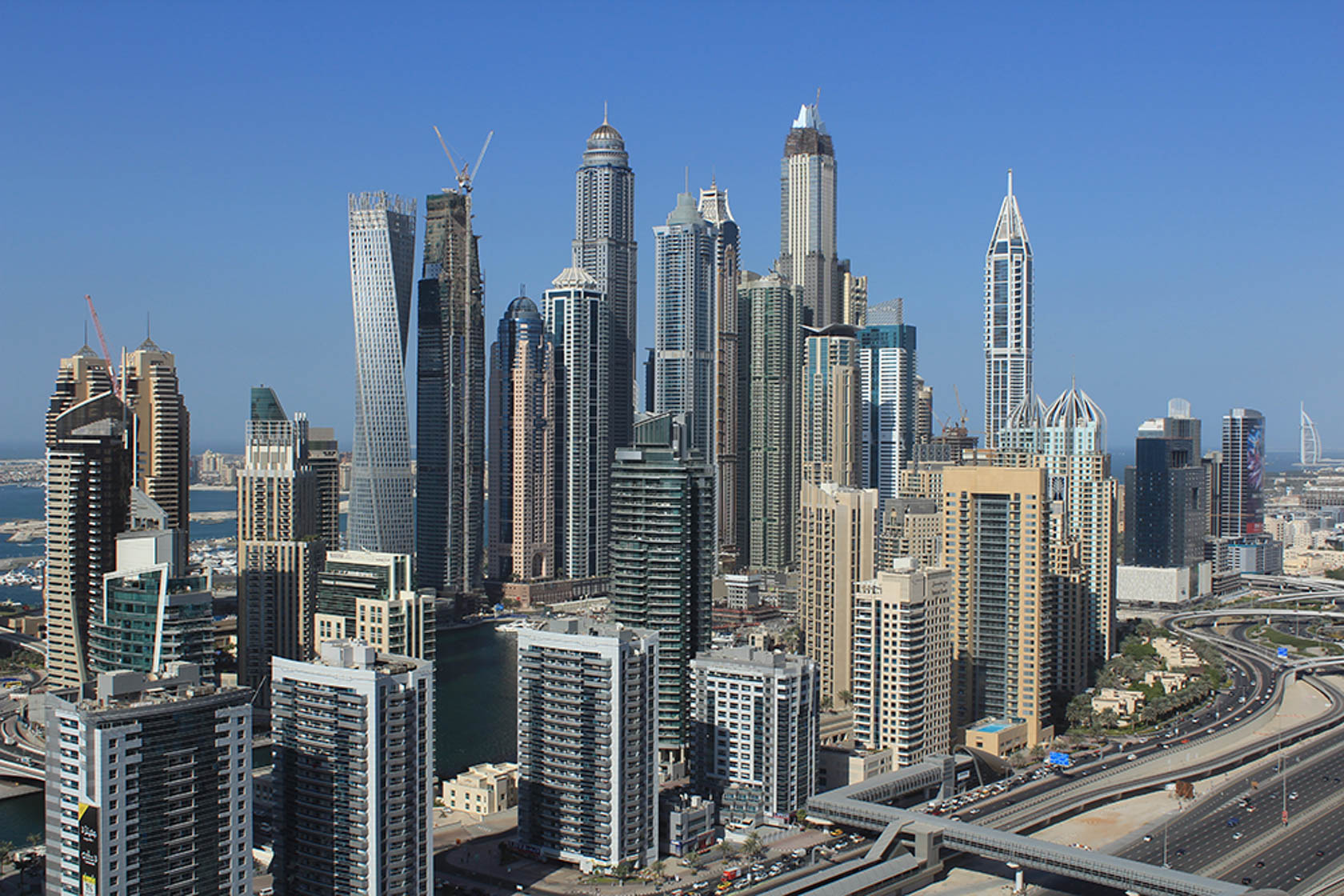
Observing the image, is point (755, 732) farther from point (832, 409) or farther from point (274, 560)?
point (832, 409)

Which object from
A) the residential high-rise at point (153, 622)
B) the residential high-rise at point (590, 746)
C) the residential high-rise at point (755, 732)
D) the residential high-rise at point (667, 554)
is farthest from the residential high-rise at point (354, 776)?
the residential high-rise at point (667, 554)

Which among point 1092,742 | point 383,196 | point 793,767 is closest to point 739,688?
point 793,767

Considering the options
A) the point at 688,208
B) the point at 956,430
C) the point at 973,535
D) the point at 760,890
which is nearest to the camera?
the point at 760,890

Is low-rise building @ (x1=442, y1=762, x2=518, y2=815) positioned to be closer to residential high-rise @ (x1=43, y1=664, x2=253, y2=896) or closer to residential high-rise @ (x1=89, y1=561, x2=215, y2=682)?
residential high-rise @ (x1=89, y1=561, x2=215, y2=682)

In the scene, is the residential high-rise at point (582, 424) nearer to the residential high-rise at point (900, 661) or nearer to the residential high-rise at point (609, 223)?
the residential high-rise at point (609, 223)

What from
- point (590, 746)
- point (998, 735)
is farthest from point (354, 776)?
point (998, 735)

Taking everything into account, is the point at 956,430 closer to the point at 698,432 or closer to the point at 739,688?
the point at 698,432

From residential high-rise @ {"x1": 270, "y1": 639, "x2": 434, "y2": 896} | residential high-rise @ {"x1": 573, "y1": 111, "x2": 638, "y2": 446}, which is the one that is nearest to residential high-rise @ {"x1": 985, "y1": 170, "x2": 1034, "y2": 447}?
residential high-rise @ {"x1": 573, "y1": 111, "x2": 638, "y2": 446}
